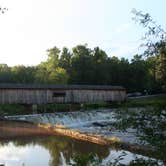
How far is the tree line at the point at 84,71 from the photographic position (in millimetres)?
72875

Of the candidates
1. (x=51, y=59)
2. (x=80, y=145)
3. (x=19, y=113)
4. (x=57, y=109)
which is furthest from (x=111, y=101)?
(x=80, y=145)

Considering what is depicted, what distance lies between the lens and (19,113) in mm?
40844

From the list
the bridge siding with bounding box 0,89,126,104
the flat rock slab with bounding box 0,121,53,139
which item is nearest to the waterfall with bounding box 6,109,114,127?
the flat rock slab with bounding box 0,121,53,139

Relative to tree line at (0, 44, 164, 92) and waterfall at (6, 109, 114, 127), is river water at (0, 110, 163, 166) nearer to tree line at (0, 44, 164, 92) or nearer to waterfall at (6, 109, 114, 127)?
waterfall at (6, 109, 114, 127)

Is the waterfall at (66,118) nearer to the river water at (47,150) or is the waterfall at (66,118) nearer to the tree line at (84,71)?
the river water at (47,150)

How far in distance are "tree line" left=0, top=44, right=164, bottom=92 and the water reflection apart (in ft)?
154

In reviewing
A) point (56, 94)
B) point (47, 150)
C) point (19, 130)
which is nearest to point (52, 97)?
point (56, 94)

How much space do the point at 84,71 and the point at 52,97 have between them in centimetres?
2722

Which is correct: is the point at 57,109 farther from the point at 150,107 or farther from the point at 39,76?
the point at 150,107

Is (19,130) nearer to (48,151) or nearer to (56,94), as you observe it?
(48,151)

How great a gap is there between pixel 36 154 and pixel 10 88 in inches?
1088

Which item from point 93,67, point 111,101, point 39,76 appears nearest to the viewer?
point 111,101

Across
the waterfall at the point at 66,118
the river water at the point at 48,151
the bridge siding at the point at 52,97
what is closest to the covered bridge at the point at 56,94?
the bridge siding at the point at 52,97

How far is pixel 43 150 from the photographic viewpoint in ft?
65.3
